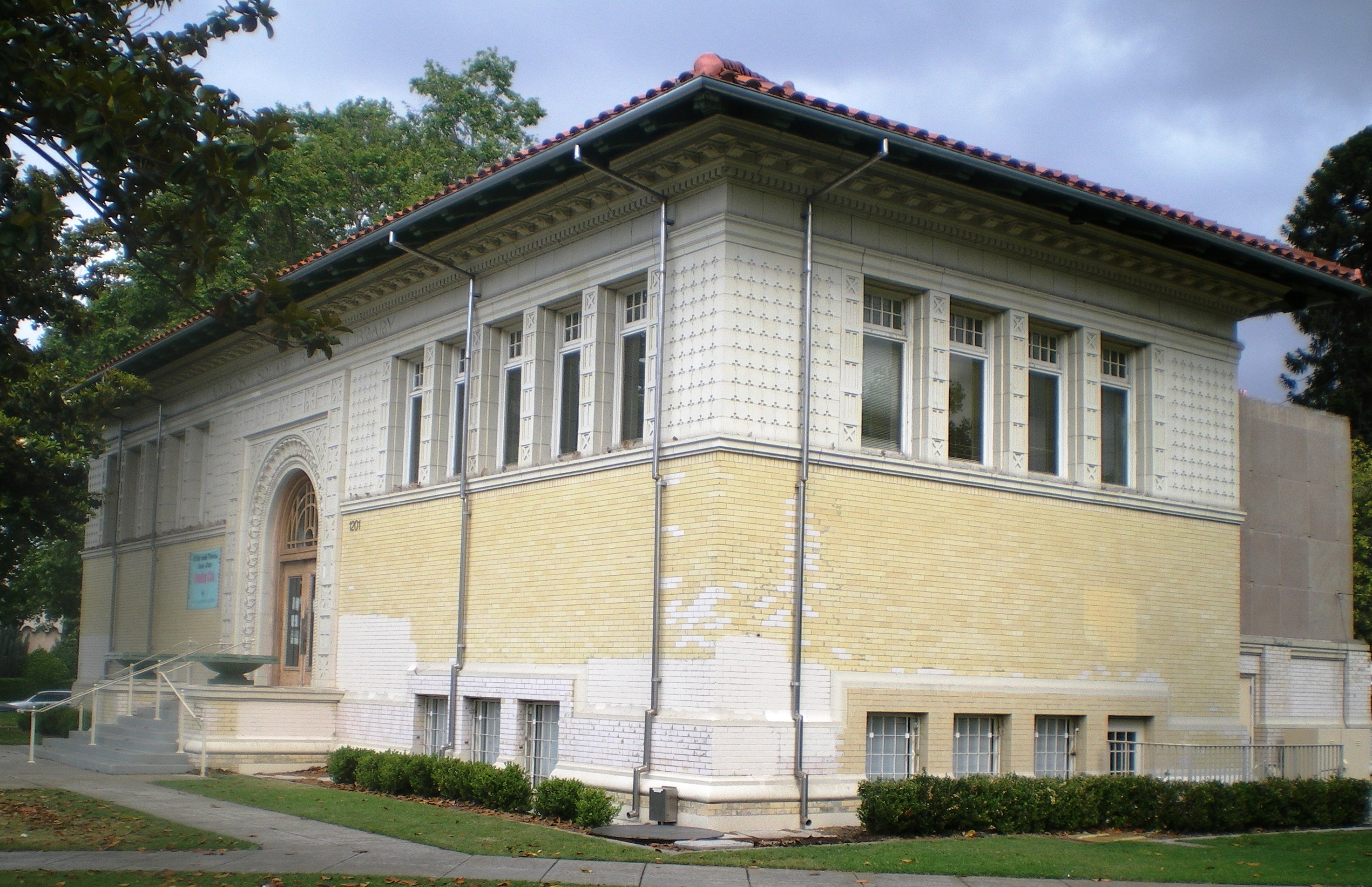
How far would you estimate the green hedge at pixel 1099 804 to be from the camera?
14641 mm

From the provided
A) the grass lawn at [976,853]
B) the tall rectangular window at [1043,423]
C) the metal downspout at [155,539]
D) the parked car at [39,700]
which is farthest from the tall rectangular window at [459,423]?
the parked car at [39,700]

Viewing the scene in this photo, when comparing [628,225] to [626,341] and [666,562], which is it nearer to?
[626,341]

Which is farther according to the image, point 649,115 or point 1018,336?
point 1018,336

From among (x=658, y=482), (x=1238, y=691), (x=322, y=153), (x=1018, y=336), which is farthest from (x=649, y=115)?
(x=322, y=153)

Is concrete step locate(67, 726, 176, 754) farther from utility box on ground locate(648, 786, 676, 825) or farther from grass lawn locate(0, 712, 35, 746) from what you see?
utility box on ground locate(648, 786, 676, 825)

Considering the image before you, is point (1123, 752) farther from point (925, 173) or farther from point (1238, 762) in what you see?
point (925, 173)

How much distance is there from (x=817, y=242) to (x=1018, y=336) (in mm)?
3610

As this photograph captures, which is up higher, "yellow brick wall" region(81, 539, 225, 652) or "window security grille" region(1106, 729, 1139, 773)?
"yellow brick wall" region(81, 539, 225, 652)

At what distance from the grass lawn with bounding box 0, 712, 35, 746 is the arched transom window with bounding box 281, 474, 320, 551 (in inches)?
250

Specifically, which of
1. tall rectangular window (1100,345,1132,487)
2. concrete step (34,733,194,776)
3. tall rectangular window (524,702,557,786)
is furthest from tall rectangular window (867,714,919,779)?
concrete step (34,733,194,776)

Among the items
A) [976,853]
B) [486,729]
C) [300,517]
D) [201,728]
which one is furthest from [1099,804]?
[300,517]

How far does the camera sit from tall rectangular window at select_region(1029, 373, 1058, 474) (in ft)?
61.6

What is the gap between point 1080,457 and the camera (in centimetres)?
1891

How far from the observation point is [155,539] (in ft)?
101
